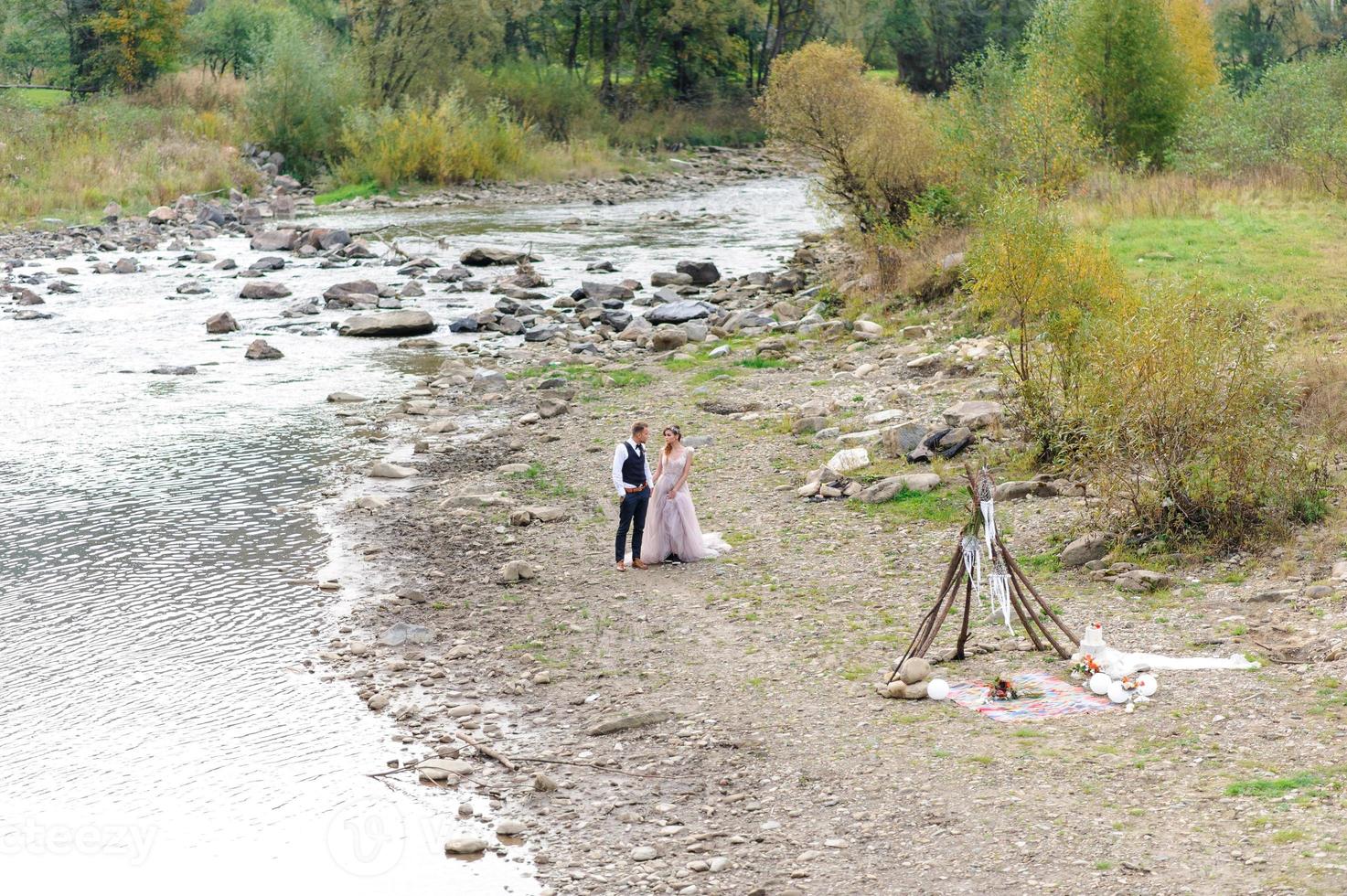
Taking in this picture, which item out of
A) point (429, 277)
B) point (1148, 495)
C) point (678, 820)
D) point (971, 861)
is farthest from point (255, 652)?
point (429, 277)

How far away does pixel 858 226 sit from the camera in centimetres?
3000

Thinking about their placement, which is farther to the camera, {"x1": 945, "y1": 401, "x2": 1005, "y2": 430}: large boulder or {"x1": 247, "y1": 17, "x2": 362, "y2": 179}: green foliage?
{"x1": 247, "y1": 17, "x2": 362, "y2": 179}: green foliage

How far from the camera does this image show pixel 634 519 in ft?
45.0

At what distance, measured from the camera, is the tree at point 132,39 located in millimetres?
61594

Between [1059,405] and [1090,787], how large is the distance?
7894mm

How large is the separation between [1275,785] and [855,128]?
22.3 meters

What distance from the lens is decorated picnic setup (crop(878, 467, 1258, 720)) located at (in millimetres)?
9492

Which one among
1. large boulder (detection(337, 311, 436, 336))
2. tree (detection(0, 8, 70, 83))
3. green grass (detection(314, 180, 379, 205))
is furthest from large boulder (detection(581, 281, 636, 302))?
tree (detection(0, 8, 70, 83))

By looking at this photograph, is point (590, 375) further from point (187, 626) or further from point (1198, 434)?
point (1198, 434)

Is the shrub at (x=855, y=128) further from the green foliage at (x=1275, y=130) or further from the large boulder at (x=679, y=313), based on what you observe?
the green foliage at (x=1275, y=130)

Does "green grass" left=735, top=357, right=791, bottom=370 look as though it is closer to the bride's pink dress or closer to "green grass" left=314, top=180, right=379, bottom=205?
the bride's pink dress

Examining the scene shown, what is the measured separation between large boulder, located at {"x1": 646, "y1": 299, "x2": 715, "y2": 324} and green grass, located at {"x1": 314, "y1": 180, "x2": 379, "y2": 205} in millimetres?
27284

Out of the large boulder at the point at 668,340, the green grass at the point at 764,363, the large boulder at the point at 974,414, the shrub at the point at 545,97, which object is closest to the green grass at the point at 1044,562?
the large boulder at the point at 974,414

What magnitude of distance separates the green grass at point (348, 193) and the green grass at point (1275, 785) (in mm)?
Result: 47576
